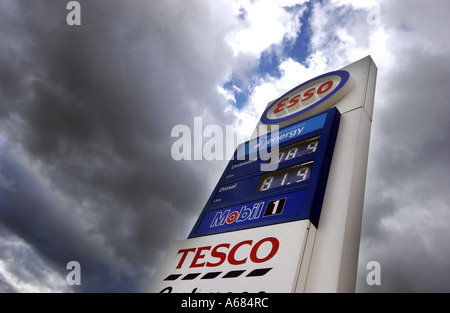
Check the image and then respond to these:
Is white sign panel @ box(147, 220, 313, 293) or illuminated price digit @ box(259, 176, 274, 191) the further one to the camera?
illuminated price digit @ box(259, 176, 274, 191)

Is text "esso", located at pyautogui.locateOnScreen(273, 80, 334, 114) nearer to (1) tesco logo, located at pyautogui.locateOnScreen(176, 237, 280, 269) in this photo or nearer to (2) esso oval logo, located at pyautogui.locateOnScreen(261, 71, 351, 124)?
(2) esso oval logo, located at pyautogui.locateOnScreen(261, 71, 351, 124)

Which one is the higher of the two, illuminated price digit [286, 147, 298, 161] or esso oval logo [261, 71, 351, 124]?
esso oval logo [261, 71, 351, 124]


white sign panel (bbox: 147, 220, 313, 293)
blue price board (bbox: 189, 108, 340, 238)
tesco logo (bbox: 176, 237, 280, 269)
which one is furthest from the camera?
blue price board (bbox: 189, 108, 340, 238)

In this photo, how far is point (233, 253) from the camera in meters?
3.01

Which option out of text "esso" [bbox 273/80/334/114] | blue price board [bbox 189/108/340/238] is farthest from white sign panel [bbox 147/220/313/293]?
text "esso" [bbox 273/80/334/114]

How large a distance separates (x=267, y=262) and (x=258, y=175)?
1.66 m

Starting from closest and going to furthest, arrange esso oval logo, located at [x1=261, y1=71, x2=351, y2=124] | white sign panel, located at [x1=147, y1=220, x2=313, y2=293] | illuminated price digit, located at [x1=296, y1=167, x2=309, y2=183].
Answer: white sign panel, located at [x1=147, y1=220, x2=313, y2=293], illuminated price digit, located at [x1=296, y1=167, x2=309, y2=183], esso oval logo, located at [x1=261, y1=71, x2=351, y2=124]

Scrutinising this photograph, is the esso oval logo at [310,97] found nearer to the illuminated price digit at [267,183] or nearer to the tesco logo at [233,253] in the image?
the illuminated price digit at [267,183]

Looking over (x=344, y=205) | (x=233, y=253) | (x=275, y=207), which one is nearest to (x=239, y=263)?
(x=233, y=253)

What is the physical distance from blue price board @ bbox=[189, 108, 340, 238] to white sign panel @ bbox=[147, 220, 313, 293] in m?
0.17

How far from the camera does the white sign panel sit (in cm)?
244
